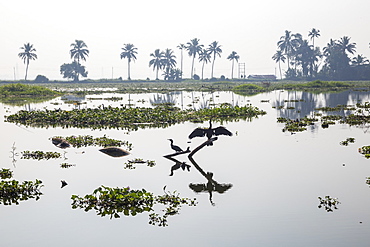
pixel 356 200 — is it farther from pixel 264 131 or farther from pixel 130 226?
pixel 264 131

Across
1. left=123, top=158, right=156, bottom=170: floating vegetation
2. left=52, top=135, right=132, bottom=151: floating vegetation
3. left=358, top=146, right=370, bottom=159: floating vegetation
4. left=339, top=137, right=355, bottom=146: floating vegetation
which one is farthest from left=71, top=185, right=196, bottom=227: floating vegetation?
left=339, top=137, right=355, bottom=146: floating vegetation

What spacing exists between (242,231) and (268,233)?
1.66ft

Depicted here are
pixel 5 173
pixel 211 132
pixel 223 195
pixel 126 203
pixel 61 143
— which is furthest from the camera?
pixel 61 143

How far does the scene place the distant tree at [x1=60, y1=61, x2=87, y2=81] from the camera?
→ 5012 inches

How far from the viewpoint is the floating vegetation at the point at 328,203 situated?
9.45 meters

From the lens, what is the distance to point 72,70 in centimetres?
12850

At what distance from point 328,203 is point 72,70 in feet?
413

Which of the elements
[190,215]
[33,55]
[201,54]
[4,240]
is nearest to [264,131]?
[190,215]

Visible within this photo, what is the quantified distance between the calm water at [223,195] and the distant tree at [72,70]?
11286 centimetres

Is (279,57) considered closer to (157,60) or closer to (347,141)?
(157,60)

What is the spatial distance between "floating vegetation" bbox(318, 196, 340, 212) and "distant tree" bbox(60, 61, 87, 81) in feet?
404

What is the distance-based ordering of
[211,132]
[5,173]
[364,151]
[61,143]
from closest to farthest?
1. [5,173]
2. [211,132]
3. [364,151]
4. [61,143]

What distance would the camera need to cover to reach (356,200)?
32.8 ft

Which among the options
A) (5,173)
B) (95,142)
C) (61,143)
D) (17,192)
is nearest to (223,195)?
(17,192)
